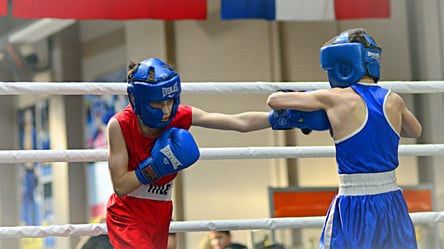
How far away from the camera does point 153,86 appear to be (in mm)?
2494

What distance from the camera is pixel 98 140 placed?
7.77 meters

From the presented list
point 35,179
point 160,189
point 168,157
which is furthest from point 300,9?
point 35,179

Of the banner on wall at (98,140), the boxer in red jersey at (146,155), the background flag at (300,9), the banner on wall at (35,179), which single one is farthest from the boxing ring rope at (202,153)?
the banner on wall at (35,179)

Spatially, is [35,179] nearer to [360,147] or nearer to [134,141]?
[134,141]

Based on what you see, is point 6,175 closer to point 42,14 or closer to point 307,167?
point 307,167

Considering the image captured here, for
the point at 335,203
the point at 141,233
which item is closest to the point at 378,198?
the point at 335,203

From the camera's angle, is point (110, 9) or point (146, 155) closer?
point (146, 155)

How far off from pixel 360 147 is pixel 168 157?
1.71 feet

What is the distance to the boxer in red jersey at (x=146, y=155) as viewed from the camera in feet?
8.19

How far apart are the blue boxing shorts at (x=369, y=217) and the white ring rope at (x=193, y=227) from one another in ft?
1.63

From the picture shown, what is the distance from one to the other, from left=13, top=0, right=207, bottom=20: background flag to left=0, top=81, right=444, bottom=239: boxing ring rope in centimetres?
191

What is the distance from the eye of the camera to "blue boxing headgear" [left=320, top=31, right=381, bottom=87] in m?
2.55

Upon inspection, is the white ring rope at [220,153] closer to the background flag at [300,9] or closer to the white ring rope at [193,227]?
the white ring rope at [193,227]

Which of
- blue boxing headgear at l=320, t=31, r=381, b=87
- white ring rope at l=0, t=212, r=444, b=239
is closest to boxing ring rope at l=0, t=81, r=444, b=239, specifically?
white ring rope at l=0, t=212, r=444, b=239
